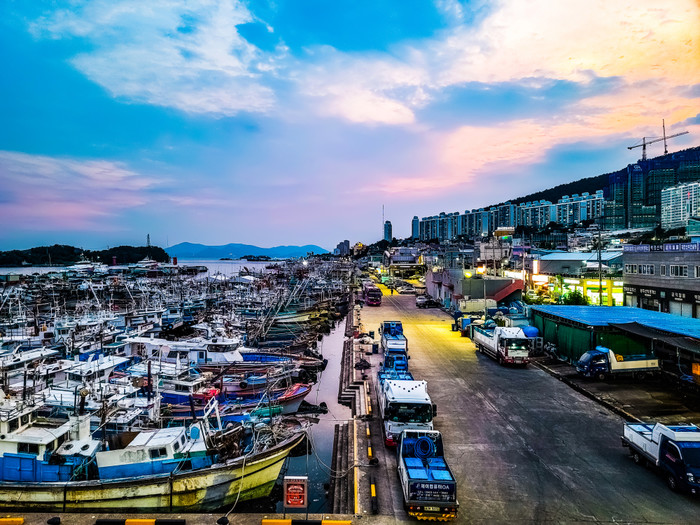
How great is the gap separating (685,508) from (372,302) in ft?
142

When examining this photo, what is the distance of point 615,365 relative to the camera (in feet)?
64.7

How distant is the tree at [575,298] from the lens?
36200 millimetres

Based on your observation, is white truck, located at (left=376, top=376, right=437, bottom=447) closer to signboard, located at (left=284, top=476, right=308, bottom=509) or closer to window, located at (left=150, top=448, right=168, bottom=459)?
signboard, located at (left=284, top=476, right=308, bottom=509)

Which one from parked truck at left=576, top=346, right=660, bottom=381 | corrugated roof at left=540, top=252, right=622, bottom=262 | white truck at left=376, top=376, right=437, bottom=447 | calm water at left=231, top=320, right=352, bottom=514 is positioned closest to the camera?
white truck at left=376, top=376, right=437, bottom=447

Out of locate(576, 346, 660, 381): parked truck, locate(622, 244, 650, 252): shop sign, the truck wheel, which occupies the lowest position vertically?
the truck wheel

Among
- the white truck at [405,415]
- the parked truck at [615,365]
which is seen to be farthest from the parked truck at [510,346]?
the white truck at [405,415]

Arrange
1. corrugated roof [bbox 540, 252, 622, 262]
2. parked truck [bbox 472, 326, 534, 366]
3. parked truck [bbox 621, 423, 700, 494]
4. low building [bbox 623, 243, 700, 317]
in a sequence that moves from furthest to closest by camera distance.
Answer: corrugated roof [bbox 540, 252, 622, 262] → low building [bbox 623, 243, 700, 317] → parked truck [bbox 472, 326, 534, 366] → parked truck [bbox 621, 423, 700, 494]

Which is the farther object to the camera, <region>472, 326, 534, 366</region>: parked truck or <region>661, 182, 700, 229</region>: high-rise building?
<region>661, 182, 700, 229</region>: high-rise building

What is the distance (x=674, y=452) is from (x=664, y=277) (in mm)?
26088

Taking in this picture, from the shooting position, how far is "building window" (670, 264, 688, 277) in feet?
95.8

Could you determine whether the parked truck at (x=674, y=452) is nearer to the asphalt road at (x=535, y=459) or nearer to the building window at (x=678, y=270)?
the asphalt road at (x=535, y=459)

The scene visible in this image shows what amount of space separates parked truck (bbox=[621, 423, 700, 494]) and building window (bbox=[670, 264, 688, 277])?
76.6 ft

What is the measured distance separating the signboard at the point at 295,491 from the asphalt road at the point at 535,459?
194cm

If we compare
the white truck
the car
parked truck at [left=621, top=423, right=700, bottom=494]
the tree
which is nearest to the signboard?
the white truck
